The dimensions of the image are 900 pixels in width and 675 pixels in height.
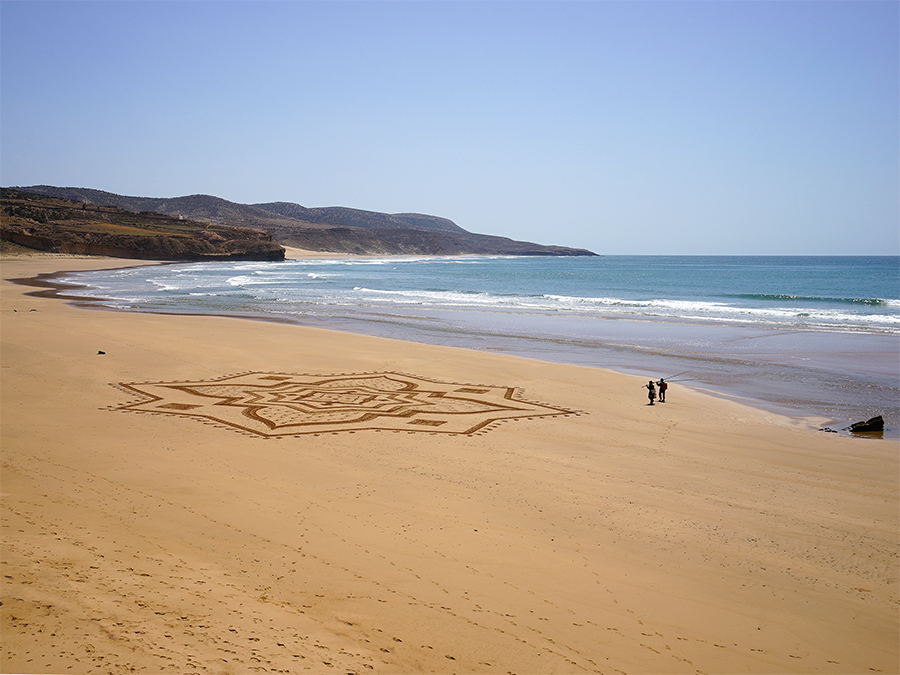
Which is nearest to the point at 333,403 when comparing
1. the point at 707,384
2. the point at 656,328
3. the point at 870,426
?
the point at 707,384

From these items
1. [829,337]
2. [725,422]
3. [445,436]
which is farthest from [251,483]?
[829,337]

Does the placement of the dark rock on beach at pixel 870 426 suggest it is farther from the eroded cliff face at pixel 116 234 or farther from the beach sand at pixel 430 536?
the eroded cliff face at pixel 116 234

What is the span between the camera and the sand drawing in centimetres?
1004

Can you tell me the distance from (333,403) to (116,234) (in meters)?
84.5

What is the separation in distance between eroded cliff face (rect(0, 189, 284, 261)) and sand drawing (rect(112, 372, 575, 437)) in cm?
7393

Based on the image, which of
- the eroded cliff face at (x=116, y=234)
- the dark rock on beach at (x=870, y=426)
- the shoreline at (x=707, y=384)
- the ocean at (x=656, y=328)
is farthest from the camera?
the eroded cliff face at (x=116, y=234)

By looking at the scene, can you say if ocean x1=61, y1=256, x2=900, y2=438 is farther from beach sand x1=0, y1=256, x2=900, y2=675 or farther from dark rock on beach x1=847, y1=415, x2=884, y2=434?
beach sand x1=0, y1=256, x2=900, y2=675

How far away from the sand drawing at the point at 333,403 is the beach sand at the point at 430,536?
0.08 metres

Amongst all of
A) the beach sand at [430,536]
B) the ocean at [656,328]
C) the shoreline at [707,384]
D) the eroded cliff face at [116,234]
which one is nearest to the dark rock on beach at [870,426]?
the shoreline at [707,384]

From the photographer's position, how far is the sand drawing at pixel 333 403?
10.0m

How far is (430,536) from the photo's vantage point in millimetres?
5953

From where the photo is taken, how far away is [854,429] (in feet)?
35.7

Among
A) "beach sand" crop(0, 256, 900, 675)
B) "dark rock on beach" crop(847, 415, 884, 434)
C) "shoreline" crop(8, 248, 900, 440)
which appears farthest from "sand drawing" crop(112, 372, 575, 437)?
"dark rock on beach" crop(847, 415, 884, 434)

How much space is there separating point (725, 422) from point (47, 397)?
1252 cm
